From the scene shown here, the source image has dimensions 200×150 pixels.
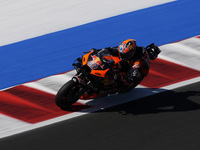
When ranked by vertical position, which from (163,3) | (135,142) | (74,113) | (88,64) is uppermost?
(163,3)

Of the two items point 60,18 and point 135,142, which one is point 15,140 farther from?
point 60,18

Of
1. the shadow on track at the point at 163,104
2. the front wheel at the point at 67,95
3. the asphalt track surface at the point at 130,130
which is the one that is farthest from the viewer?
the shadow on track at the point at 163,104

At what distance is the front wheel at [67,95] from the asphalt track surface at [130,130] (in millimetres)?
402

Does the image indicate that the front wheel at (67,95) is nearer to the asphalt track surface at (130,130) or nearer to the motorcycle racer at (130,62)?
the asphalt track surface at (130,130)

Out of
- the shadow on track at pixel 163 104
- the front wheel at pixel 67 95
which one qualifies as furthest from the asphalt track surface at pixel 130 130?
the front wheel at pixel 67 95

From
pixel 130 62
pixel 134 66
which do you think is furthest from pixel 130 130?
pixel 130 62

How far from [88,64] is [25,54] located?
4252 millimetres

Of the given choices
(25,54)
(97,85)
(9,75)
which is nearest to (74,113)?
(97,85)

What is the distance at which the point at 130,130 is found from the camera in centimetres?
725

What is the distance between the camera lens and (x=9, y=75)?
34.1 feet

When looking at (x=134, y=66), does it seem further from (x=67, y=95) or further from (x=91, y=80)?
(x=67, y=95)

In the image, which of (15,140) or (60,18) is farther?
(60,18)

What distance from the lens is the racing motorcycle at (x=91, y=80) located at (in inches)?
307

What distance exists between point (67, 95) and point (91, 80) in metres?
0.53
